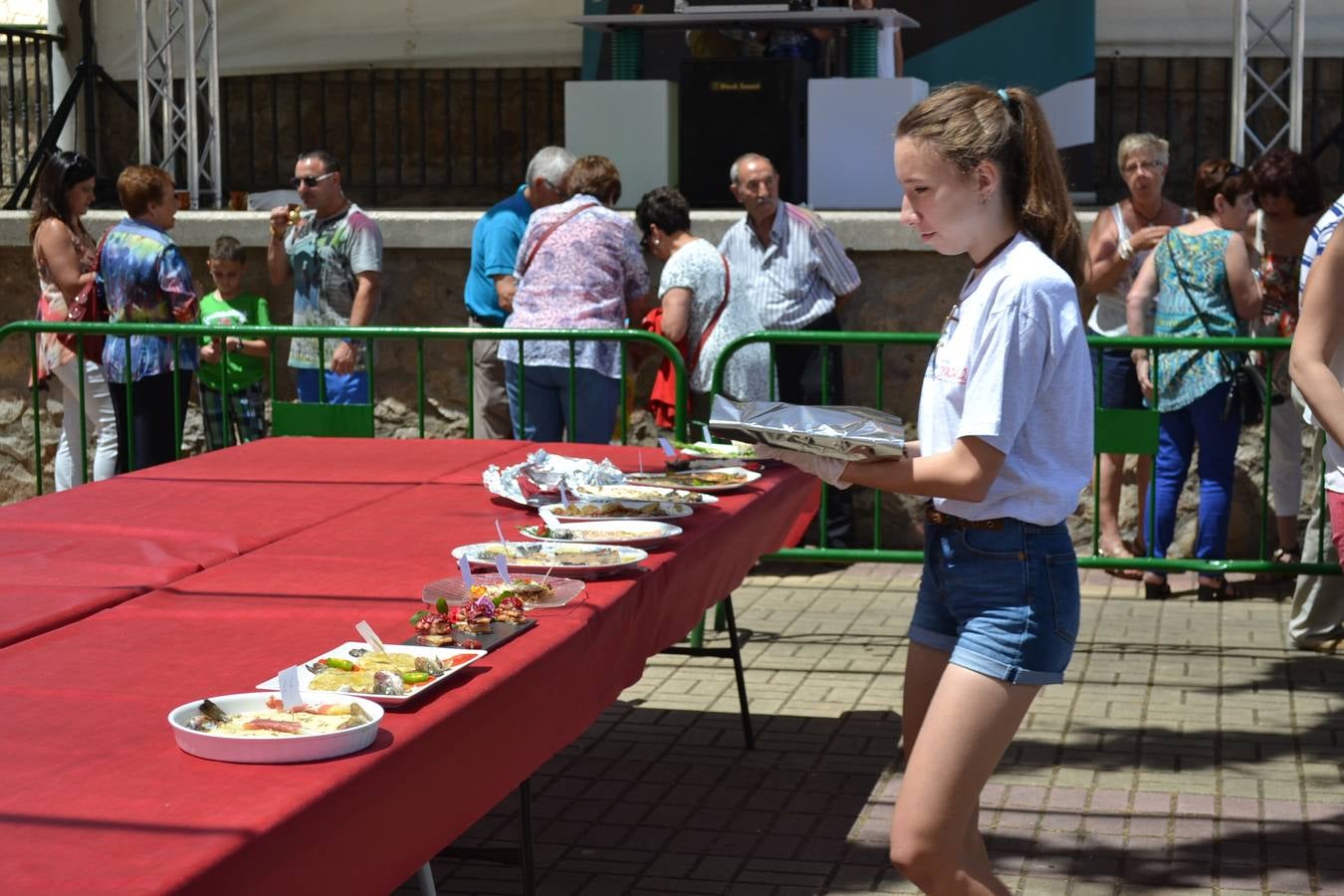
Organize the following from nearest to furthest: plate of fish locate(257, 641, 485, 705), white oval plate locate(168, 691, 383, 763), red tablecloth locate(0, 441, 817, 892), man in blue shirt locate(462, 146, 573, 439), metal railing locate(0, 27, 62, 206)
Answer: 1. red tablecloth locate(0, 441, 817, 892)
2. white oval plate locate(168, 691, 383, 763)
3. plate of fish locate(257, 641, 485, 705)
4. man in blue shirt locate(462, 146, 573, 439)
5. metal railing locate(0, 27, 62, 206)

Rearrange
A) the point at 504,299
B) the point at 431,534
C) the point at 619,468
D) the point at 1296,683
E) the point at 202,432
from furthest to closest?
the point at 202,432 → the point at 504,299 → the point at 1296,683 → the point at 619,468 → the point at 431,534

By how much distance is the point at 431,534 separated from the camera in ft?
14.9

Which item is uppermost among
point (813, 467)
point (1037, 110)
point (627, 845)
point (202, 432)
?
point (1037, 110)

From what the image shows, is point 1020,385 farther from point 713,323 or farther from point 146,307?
point 146,307

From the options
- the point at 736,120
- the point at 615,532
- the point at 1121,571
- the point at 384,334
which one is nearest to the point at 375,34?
the point at 736,120

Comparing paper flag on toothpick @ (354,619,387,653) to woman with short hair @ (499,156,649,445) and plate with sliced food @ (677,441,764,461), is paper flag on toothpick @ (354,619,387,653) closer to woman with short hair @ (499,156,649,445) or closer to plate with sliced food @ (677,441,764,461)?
plate with sliced food @ (677,441,764,461)

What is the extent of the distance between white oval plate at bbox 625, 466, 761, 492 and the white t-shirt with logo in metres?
2.02

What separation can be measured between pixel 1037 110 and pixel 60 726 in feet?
6.48

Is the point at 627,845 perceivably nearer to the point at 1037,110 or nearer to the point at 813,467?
the point at 813,467

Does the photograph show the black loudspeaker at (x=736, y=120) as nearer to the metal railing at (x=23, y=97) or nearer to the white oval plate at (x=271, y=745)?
the metal railing at (x=23, y=97)

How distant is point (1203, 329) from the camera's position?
7832mm

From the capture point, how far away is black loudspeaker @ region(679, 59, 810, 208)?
9.91m

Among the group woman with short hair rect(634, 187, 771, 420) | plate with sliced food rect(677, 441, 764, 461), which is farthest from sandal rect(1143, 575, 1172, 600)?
plate with sliced food rect(677, 441, 764, 461)

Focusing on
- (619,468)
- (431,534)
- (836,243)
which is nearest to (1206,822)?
(619,468)
